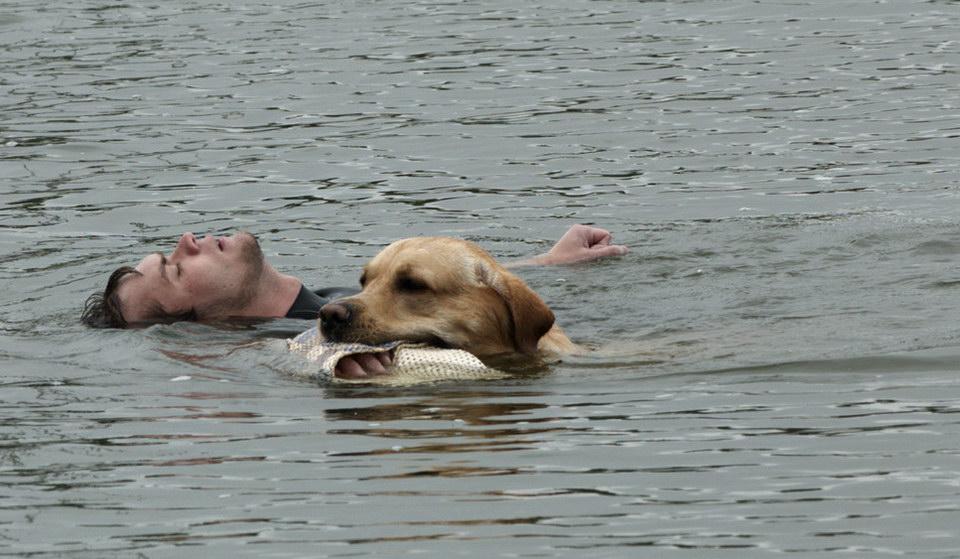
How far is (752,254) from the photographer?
36.7 feet

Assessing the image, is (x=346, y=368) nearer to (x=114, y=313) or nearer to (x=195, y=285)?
(x=195, y=285)

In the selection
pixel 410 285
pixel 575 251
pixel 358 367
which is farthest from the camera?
pixel 575 251

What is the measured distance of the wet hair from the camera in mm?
9836

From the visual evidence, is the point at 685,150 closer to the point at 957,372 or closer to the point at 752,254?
the point at 752,254

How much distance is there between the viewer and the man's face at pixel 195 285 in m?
9.78

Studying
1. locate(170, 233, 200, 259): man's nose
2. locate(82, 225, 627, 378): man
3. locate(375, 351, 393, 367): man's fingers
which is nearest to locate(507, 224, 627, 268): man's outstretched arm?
locate(82, 225, 627, 378): man

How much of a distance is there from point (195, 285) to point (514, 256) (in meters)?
2.60

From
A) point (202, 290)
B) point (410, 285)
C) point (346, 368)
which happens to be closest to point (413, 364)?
point (346, 368)

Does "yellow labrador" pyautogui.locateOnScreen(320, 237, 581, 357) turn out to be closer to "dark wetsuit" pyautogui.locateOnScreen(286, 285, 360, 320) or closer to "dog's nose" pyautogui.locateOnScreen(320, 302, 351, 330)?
"dog's nose" pyautogui.locateOnScreen(320, 302, 351, 330)

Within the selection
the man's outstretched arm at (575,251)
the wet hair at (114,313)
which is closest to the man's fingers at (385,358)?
the wet hair at (114,313)

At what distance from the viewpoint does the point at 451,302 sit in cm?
831

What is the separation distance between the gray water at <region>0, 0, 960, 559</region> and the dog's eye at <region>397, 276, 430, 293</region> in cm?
61

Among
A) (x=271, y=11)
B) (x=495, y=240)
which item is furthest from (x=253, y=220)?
(x=271, y=11)

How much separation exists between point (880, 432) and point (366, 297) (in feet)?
8.75
